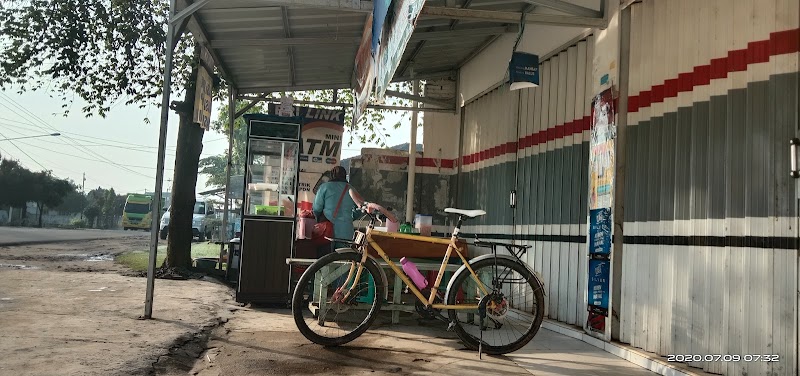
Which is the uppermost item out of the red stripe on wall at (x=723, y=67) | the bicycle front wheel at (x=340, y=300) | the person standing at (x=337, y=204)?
the red stripe on wall at (x=723, y=67)

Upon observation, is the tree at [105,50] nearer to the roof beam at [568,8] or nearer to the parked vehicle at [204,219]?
the roof beam at [568,8]

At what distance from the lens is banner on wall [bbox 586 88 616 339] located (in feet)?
18.2

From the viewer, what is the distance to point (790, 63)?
3.84 metres

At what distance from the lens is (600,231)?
570cm

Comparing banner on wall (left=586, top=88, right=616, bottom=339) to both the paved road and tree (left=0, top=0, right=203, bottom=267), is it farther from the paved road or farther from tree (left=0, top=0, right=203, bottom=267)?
the paved road

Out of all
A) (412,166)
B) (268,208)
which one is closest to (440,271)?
(268,208)

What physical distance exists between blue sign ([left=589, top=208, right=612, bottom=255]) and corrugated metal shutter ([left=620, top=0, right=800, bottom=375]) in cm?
21

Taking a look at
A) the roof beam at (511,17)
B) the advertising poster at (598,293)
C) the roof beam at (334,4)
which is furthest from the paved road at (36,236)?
the advertising poster at (598,293)

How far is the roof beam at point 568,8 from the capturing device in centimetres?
573

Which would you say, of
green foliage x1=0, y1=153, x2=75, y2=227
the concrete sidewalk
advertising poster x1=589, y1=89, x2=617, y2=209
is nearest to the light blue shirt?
the concrete sidewalk

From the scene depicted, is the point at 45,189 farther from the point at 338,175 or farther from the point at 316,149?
the point at 338,175

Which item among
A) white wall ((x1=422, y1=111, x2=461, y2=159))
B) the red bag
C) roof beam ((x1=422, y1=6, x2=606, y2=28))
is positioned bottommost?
the red bag

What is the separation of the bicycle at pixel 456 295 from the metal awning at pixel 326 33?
228cm

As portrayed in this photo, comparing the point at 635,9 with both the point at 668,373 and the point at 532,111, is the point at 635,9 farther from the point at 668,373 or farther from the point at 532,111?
the point at 668,373
